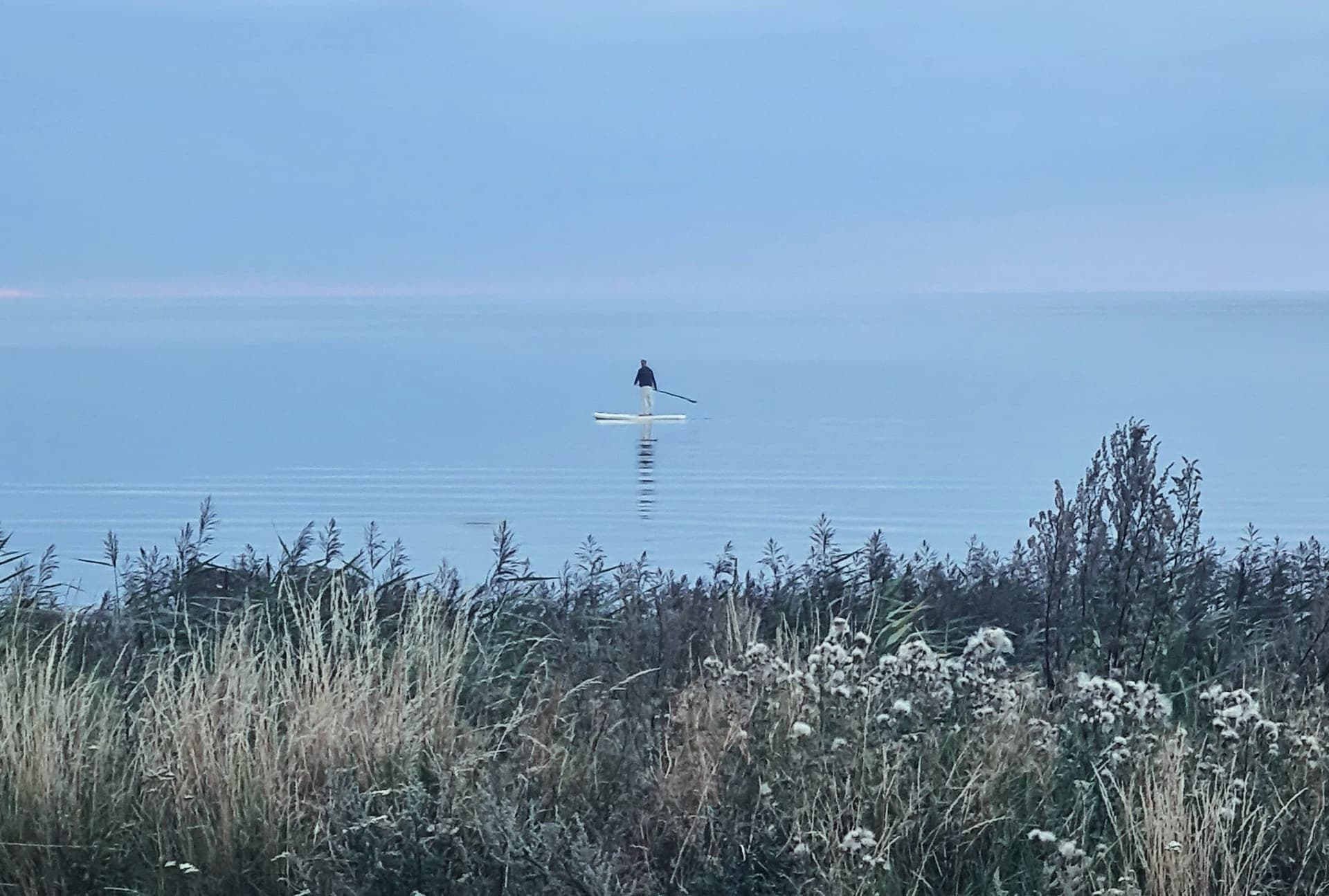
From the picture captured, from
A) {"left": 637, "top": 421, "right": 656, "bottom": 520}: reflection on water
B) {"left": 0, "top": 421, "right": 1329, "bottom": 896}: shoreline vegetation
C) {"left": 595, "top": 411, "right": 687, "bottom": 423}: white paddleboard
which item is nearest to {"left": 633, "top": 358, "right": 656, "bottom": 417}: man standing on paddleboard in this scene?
{"left": 595, "top": 411, "right": 687, "bottom": 423}: white paddleboard

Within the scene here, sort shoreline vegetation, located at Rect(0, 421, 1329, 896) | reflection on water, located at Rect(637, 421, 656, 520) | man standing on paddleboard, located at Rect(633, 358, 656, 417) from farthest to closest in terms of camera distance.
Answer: man standing on paddleboard, located at Rect(633, 358, 656, 417) → reflection on water, located at Rect(637, 421, 656, 520) → shoreline vegetation, located at Rect(0, 421, 1329, 896)

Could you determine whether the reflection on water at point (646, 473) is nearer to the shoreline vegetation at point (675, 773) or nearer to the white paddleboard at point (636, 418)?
the white paddleboard at point (636, 418)

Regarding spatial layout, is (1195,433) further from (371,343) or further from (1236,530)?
(371,343)

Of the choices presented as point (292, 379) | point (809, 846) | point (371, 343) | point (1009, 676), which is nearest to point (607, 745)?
point (809, 846)

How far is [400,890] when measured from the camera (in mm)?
4715

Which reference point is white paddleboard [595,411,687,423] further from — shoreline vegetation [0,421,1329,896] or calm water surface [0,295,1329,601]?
shoreline vegetation [0,421,1329,896]

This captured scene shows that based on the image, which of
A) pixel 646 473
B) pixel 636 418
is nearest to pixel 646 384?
pixel 636 418

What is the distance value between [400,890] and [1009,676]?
2.88 meters

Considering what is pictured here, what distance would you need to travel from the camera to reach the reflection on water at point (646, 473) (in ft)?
79.3

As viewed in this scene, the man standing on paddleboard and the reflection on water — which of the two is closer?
the reflection on water

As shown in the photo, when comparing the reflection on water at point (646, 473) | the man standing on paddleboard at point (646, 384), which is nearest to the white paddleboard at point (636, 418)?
the man standing on paddleboard at point (646, 384)

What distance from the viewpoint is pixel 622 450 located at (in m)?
35.0

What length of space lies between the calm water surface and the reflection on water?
0.12m

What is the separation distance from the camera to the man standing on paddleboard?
137 ft
